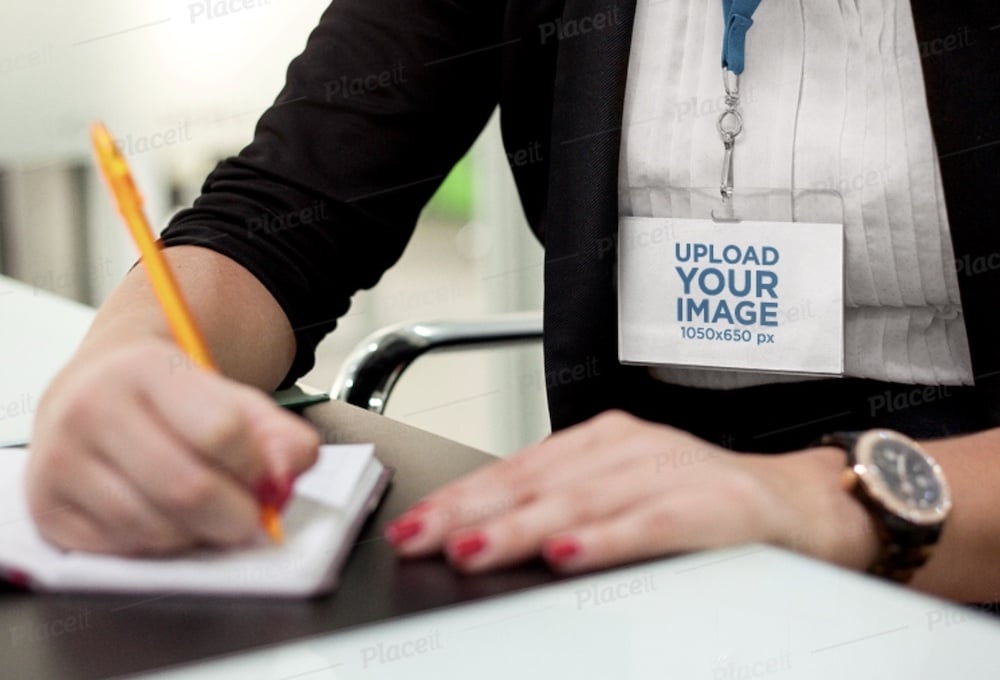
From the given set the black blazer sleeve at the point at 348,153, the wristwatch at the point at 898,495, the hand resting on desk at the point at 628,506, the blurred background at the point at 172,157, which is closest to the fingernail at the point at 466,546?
the hand resting on desk at the point at 628,506

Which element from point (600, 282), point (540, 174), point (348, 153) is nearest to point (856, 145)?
point (600, 282)

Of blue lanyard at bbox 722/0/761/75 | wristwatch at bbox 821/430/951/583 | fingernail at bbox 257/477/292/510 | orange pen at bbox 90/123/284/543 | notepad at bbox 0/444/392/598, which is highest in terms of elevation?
blue lanyard at bbox 722/0/761/75

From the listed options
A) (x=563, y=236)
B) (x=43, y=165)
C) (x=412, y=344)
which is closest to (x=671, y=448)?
(x=563, y=236)

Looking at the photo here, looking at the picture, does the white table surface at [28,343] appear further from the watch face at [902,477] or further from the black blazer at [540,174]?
the watch face at [902,477]

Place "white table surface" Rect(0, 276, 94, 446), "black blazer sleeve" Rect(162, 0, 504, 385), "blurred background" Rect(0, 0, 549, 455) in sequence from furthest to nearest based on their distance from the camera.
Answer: "blurred background" Rect(0, 0, 549, 455) → "black blazer sleeve" Rect(162, 0, 504, 385) → "white table surface" Rect(0, 276, 94, 446)

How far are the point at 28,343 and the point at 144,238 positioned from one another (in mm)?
558

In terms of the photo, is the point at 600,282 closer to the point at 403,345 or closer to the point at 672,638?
the point at 403,345

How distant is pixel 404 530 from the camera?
0.50 meters

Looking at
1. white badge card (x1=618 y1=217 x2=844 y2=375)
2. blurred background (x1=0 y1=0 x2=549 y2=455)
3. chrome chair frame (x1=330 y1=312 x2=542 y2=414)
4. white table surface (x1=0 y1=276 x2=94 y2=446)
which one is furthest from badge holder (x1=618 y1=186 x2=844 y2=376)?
blurred background (x1=0 y1=0 x2=549 y2=455)

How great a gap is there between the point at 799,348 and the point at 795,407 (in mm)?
61

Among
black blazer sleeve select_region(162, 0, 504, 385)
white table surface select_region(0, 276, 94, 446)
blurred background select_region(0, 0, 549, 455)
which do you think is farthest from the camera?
blurred background select_region(0, 0, 549, 455)

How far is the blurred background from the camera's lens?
105 inches

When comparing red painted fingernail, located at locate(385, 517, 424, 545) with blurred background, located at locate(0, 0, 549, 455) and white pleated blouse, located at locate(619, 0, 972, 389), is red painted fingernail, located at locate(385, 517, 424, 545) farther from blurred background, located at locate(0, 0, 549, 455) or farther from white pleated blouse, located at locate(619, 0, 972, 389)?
blurred background, located at locate(0, 0, 549, 455)

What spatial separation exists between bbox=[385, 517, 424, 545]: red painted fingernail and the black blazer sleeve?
0.40m
